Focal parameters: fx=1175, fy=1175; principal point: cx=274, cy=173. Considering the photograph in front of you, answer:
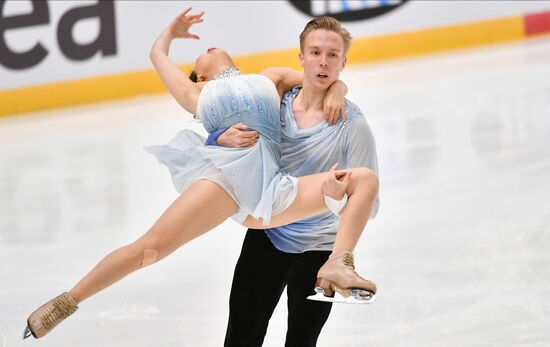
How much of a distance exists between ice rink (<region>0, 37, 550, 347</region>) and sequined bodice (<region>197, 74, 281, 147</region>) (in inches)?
16.6

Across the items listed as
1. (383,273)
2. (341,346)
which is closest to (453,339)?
(341,346)

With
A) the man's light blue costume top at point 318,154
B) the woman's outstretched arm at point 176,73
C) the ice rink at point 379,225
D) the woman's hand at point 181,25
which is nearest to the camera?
the man's light blue costume top at point 318,154

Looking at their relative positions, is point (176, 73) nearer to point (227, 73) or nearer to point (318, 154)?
point (227, 73)

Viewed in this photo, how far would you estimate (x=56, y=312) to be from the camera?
330cm

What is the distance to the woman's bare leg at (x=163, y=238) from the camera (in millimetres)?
3332

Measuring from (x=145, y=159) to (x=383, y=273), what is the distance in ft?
9.44

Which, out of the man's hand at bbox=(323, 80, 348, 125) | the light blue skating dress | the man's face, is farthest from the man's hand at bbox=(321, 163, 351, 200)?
the man's face

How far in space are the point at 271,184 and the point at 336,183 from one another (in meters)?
0.25

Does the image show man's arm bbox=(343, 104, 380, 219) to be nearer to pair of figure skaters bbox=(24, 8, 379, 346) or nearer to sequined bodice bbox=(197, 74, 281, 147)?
pair of figure skaters bbox=(24, 8, 379, 346)

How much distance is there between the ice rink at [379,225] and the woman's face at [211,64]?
26 cm

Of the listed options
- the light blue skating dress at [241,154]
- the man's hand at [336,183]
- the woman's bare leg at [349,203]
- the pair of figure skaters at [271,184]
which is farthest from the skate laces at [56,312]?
the man's hand at [336,183]

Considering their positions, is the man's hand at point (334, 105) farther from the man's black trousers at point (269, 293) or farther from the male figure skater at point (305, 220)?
the man's black trousers at point (269, 293)

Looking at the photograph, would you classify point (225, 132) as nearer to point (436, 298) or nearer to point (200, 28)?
point (436, 298)

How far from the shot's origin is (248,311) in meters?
3.65
